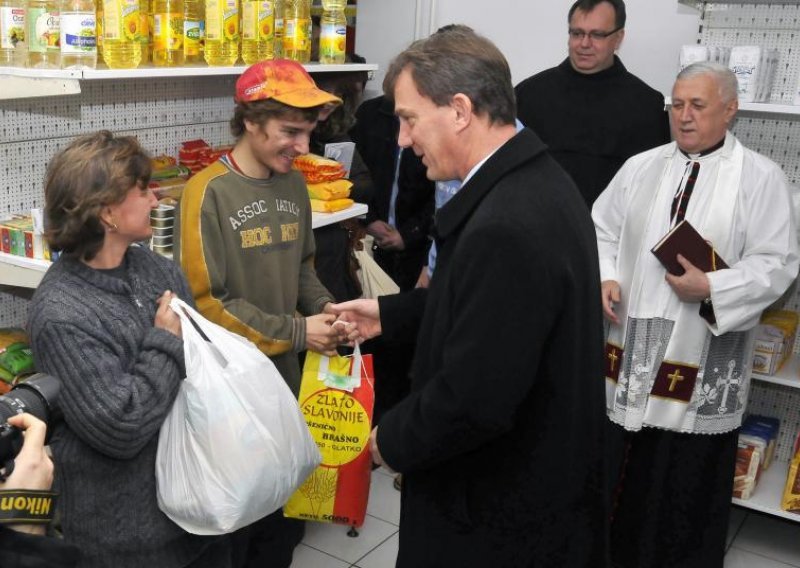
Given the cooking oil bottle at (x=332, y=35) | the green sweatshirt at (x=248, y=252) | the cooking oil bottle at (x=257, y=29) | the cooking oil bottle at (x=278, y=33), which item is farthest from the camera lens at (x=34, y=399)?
the cooking oil bottle at (x=332, y=35)

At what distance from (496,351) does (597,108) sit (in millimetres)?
2409

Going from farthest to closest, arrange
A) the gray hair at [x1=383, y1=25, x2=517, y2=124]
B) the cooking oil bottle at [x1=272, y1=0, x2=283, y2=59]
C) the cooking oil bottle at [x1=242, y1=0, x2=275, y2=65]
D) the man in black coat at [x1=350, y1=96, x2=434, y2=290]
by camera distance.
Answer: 1. the man in black coat at [x1=350, y1=96, x2=434, y2=290]
2. the cooking oil bottle at [x1=272, y1=0, x2=283, y2=59]
3. the cooking oil bottle at [x1=242, y1=0, x2=275, y2=65]
4. the gray hair at [x1=383, y1=25, x2=517, y2=124]

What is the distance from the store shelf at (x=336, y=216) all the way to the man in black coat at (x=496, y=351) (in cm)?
126

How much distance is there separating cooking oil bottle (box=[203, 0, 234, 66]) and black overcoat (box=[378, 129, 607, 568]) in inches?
53.7

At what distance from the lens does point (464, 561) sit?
1709 mm

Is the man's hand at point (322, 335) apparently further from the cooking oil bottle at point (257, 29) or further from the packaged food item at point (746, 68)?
the packaged food item at point (746, 68)

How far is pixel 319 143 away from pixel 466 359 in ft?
7.25

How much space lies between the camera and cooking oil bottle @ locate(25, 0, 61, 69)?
229cm

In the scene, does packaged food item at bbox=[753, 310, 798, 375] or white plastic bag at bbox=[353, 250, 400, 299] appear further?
white plastic bag at bbox=[353, 250, 400, 299]

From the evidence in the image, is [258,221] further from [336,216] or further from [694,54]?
[694,54]

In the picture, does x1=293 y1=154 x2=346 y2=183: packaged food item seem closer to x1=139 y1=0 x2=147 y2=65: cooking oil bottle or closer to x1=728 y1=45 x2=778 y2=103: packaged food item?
x1=139 y1=0 x2=147 y2=65: cooking oil bottle

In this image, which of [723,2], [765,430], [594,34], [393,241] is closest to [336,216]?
[393,241]

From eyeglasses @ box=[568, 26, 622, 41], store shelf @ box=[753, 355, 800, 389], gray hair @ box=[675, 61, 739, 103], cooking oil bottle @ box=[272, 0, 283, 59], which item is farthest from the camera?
eyeglasses @ box=[568, 26, 622, 41]

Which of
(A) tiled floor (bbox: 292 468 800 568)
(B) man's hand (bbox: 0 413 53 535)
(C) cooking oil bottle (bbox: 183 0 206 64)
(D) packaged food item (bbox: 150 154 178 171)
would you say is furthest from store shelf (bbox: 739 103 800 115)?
(B) man's hand (bbox: 0 413 53 535)
